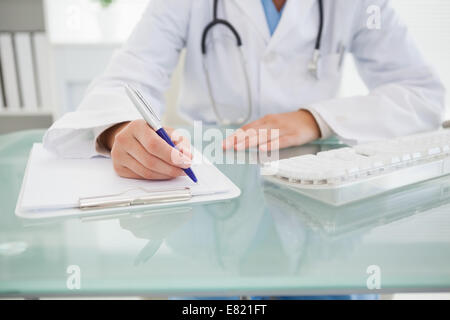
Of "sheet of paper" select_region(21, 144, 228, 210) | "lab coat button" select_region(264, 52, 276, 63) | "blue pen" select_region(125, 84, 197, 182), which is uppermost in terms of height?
"lab coat button" select_region(264, 52, 276, 63)

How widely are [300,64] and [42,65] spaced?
127 cm

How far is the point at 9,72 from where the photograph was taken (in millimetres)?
1680

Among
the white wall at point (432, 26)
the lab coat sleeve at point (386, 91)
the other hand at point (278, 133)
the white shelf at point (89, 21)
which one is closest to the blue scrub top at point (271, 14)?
the lab coat sleeve at point (386, 91)

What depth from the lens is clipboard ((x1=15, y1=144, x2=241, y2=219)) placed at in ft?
1.24

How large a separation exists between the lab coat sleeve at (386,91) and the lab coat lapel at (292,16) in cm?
11

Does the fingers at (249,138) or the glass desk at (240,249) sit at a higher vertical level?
the fingers at (249,138)

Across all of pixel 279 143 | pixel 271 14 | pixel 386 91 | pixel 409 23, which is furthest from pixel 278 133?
pixel 409 23

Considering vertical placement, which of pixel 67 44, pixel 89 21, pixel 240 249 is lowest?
pixel 240 249

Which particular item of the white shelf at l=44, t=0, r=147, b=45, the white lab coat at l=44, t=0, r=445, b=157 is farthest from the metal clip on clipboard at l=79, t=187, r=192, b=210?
the white shelf at l=44, t=0, r=147, b=45

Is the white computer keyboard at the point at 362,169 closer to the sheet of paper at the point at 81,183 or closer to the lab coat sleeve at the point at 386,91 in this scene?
the sheet of paper at the point at 81,183

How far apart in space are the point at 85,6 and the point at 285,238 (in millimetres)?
1894

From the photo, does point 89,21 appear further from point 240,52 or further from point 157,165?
point 157,165

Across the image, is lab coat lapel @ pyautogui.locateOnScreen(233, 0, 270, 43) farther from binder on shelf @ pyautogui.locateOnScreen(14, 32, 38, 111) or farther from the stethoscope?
binder on shelf @ pyautogui.locateOnScreen(14, 32, 38, 111)

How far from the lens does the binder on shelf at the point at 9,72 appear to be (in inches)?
64.8
